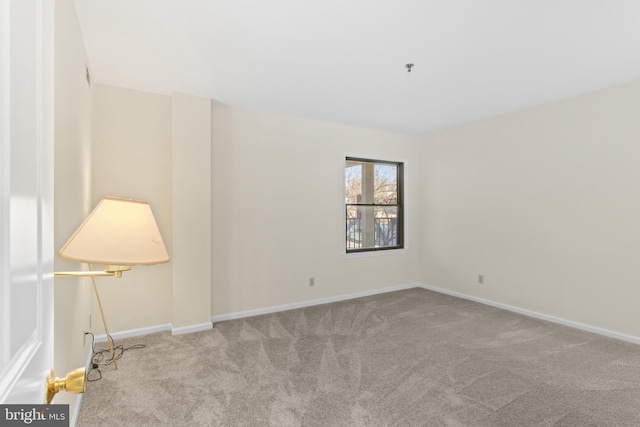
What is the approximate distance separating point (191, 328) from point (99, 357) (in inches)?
32.3

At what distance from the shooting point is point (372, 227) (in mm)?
5055

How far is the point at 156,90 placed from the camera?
3311 millimetres

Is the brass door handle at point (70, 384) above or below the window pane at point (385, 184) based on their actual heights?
below

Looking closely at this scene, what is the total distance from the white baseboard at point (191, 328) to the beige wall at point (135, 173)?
0.23 m

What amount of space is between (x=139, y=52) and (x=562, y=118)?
14.5ft

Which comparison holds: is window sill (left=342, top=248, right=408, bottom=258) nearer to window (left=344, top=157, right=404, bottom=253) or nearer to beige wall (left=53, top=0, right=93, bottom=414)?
window (left=344, top=157, right=404, bottom=253)

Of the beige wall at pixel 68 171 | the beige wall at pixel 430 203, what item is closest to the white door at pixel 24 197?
the beige wall at pixel 68 171

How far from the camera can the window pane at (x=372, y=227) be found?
15.9 ft

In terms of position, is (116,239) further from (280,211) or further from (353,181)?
(353,181)

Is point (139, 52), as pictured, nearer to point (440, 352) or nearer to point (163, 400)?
point (163, 400)

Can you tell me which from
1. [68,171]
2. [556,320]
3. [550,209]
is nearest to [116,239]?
[68,171]

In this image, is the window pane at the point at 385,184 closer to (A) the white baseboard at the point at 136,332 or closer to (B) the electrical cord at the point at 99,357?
(A) the white baseboard at the point at 136,332

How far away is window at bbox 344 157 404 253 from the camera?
4824mm

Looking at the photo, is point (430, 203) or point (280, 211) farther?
point (430, 203)
